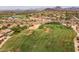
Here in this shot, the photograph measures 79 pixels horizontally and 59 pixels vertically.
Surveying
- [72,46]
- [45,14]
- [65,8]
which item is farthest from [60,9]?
[72,46]

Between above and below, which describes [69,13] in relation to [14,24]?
above
